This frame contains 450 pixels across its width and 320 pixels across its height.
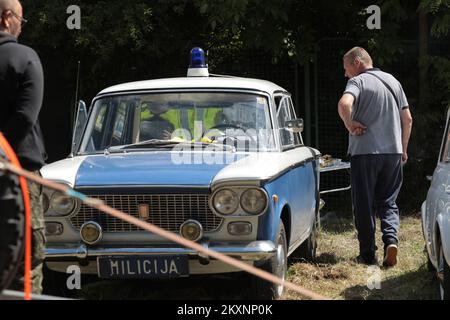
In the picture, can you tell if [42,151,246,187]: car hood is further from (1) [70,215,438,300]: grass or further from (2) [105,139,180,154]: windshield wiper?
(1) [70,215,438,300]: grass

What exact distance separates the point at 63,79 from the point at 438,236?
26.2ft

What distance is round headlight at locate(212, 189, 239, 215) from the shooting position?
5.19m

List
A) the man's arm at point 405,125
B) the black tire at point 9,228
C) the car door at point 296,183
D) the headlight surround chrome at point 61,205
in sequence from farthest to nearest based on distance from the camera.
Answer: the man's arm at point 405,125 → the car door at point 296,183 → the headlight surround chrome at point 61,205 → the black tire at point 9,228

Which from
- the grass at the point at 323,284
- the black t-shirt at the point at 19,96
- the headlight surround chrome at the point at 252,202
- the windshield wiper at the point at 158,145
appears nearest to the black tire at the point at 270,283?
the grass at the point at 323,284

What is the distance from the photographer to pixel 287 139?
666 cm

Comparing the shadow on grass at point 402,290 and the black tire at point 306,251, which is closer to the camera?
the shadow on grass at point 402,290

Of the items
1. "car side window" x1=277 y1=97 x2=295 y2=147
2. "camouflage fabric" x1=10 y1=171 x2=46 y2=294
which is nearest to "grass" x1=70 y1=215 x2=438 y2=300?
"car side window" x1=277 y1=97 x2=295 y2=147

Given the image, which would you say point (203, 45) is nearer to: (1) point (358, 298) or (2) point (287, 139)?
(2) point (287, 139)

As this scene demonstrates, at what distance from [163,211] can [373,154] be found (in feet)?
7.70

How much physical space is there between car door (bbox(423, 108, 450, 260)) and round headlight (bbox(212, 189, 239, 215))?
4.57 ft

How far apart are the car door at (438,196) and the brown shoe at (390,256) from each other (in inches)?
19.9

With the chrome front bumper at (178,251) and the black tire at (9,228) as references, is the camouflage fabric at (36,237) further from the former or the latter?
the chrome front bumper at (178,251)

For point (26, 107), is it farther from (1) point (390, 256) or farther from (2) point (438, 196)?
(1) point (390, 256)

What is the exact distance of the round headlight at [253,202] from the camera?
5.20 metres
